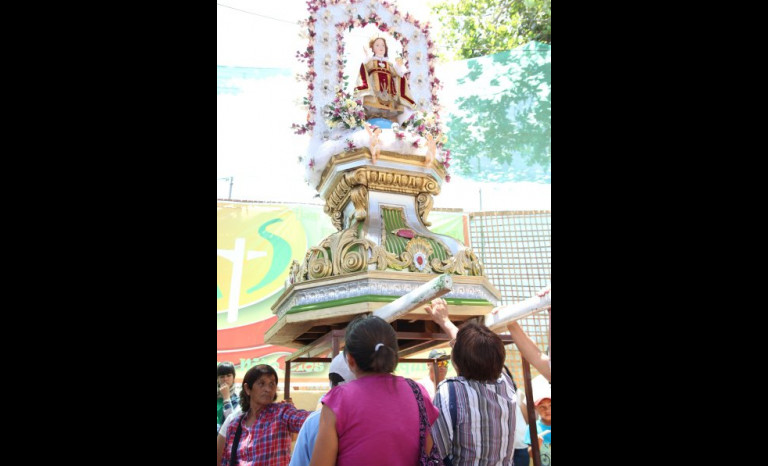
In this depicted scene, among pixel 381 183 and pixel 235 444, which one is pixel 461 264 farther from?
pixel 235 444

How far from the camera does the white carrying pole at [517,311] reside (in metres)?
2.46

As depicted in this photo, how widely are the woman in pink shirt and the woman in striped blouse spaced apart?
0.24 ft

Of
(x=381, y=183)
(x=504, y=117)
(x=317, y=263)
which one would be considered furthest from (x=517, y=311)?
(x=504, y=117)

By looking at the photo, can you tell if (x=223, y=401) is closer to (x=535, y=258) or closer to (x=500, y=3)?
(x=535, y=258)

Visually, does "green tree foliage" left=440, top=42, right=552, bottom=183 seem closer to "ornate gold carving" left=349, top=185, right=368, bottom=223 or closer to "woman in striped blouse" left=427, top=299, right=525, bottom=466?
"ornate gold carving" left=349, top=185, right=368, bottom=223

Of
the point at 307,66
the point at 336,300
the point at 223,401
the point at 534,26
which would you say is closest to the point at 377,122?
the point at 307,66

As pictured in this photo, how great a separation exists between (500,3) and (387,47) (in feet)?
25.4

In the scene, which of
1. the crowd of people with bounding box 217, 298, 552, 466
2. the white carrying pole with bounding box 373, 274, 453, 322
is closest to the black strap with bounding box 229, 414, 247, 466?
the crowd of people with bounding box 217, 298, 552, 466

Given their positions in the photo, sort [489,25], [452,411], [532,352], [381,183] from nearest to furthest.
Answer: [452,411]
[532,352]
[381,183]
[489,25]

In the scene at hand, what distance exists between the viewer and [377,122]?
14.4 feet

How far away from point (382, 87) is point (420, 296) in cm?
228

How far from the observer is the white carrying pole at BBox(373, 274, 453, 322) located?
2480 mm

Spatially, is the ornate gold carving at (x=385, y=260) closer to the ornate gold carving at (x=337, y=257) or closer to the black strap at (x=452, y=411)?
the ornate gold carving at (x=337, y=257)

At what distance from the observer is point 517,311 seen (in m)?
2.71
